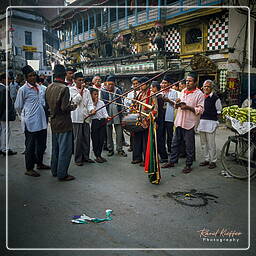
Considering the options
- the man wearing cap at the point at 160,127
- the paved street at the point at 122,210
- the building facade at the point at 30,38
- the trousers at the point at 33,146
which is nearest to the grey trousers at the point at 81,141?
the paved street at the point at 122,210

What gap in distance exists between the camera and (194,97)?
4.51m

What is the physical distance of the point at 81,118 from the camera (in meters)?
4.91

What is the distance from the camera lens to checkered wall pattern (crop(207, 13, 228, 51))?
11387 millimetres

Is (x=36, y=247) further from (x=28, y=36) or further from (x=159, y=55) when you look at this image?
(x=28, y=36)

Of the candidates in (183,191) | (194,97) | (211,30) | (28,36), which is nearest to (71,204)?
(183,191)

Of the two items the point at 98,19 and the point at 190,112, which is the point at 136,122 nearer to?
the point at 190,112

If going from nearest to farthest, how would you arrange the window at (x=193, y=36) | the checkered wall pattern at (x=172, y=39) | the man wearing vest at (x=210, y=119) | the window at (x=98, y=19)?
the man wearing vest at (x=210, y=119)
the window at (x=193, y=36)
the checkered wall pattern at (x=172, y=39)
the window at (x=98, y=19)

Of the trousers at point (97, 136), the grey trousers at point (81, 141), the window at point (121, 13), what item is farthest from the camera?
the window at point (121, 13)

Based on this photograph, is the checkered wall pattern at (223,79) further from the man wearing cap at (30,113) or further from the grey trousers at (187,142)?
the man wearing cap at (30,113)

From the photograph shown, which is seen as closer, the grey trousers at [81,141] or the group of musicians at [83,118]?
the group of musicians at [83,118]

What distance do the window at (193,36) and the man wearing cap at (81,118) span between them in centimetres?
999

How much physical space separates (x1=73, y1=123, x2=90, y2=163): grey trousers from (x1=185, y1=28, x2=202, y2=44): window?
10234 millimetres

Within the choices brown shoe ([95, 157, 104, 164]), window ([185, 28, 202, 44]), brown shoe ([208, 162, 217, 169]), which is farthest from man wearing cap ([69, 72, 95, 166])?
window ([185, 28, 202, 44])

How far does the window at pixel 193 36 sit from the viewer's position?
1286cm
